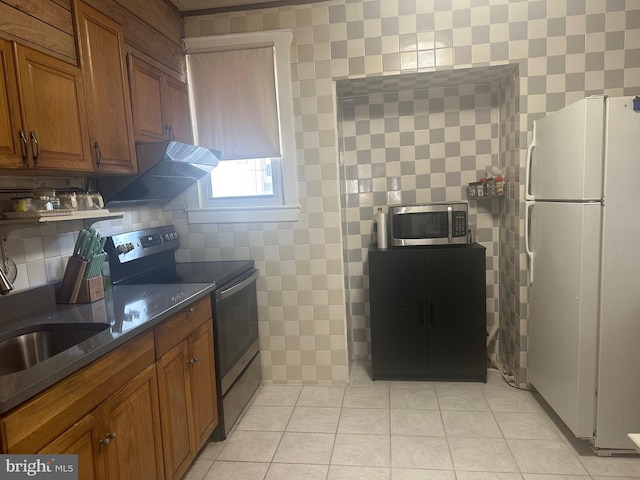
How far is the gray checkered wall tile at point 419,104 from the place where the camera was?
8.55 ft

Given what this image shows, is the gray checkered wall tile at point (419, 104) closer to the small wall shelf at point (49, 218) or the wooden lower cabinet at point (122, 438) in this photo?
the small wall shelf at point (49, 218)

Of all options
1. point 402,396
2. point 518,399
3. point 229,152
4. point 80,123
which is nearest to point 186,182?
point 229,152

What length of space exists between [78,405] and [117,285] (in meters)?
1.12

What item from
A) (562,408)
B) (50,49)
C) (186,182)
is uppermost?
(50,49)

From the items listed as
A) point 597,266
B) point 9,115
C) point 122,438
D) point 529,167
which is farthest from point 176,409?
point 529,167

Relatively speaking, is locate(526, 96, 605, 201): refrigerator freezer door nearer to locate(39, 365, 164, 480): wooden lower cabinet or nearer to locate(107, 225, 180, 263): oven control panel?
locate(39, 365, 164, 480): wooden lower cabinet

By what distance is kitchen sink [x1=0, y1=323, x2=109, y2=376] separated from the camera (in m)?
1.63

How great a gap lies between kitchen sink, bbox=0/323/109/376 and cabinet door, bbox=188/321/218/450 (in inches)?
20.0

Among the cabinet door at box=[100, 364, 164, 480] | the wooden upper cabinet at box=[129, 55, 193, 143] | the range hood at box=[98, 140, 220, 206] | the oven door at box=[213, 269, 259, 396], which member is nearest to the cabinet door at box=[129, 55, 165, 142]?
the wooden upper cabinet at box=[129, 55, 193, 143]

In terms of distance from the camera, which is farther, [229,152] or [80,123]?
[229,152]

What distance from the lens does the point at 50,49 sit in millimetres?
1711

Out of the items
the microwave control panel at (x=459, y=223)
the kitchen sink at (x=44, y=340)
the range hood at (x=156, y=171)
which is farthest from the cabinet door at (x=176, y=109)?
the microwave control panel at (x=459, y=223)

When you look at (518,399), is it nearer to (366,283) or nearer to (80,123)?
(366,283)

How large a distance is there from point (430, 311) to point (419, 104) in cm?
156
